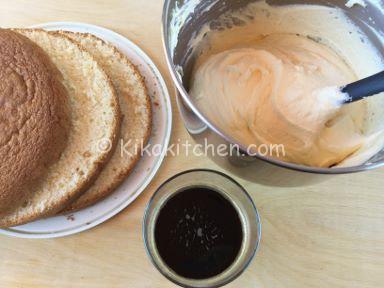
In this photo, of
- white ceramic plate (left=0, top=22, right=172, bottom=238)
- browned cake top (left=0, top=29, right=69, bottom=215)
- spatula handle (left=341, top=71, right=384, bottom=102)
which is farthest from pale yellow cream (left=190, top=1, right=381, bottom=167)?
browned cake top (left=0, top=29, right=69, bottom=215)

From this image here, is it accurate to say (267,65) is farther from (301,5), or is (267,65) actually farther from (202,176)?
(202,176)

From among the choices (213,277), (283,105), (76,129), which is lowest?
(213,277)

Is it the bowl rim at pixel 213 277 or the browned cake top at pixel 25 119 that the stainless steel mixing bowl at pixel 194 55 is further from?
the browned cake top at pixel 25 119

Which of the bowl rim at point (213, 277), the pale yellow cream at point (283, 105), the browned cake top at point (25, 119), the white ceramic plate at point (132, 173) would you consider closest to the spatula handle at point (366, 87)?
the pale yellow cream at point (283, 105)

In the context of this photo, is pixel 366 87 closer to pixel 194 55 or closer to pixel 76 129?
pixel 194 55

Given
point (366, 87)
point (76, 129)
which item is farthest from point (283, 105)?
point (76, 129)

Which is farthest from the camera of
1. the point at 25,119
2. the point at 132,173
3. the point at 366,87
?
the point at 132,173

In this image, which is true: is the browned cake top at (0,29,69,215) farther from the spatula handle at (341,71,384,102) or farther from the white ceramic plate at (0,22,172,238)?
the spatula handle at (341,71,384,102)

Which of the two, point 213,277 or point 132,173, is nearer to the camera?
point 213,277
